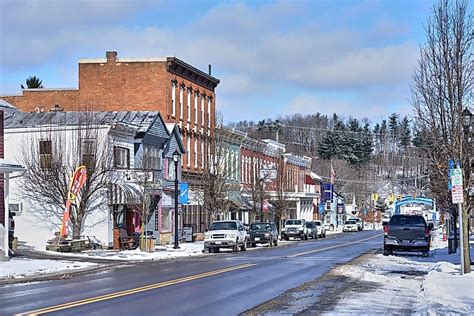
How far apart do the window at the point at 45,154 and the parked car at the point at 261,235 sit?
1482cm

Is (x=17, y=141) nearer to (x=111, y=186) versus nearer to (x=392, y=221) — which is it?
(x=111, y=186)

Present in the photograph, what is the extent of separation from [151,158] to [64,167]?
25.2 feet

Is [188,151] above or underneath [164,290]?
above

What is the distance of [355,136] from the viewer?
148625mm

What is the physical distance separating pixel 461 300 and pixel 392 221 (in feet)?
59.0

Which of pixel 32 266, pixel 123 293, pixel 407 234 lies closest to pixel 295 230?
pixel 407 234

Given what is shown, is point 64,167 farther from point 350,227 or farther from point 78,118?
point 350,227

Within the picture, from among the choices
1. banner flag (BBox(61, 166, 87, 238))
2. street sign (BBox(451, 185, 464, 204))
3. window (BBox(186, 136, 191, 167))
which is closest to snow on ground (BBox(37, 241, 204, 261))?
banner flag (BBox(61, 166, 87, 238))

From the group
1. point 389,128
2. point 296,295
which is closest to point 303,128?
point 389,128

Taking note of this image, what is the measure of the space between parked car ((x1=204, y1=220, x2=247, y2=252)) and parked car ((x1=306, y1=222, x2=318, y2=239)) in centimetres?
2339

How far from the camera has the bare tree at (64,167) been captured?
3938cm

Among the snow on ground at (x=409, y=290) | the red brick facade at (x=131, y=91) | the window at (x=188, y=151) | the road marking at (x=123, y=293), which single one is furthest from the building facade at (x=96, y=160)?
the snow on ground at (x=409, y=290)

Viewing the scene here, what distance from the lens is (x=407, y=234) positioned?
105ft

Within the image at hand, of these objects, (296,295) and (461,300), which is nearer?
(461,300)
